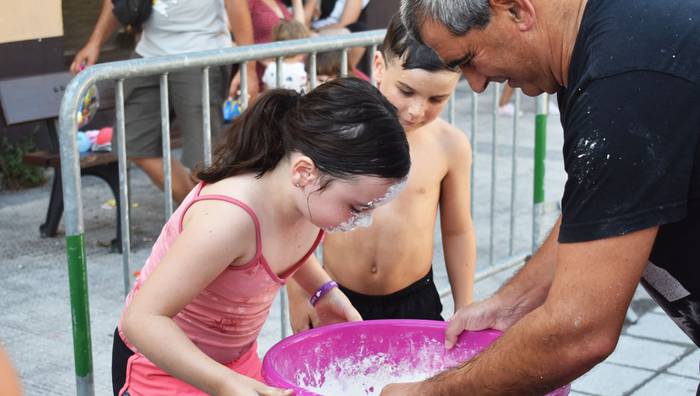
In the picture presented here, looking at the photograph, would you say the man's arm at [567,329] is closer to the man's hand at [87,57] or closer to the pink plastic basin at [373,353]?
the pink plastic basin at [373,353]

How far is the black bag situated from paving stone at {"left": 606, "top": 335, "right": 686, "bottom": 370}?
10.3 ft

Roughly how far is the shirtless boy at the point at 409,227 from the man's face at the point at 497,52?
107cm

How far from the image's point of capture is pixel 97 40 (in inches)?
253

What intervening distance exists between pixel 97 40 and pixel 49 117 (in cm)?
54

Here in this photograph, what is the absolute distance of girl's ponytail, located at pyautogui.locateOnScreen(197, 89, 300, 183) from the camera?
254 centimetres

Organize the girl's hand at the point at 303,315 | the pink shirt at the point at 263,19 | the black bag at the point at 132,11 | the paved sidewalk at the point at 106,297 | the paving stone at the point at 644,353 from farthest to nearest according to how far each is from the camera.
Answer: the pink shirt at the point at 263,19 → the black bag at the point at 132,11 → the paving stone at the point at 644,353 → the paved sidewalk at the point at 106,297 → the girl's hand at the point at 303,315

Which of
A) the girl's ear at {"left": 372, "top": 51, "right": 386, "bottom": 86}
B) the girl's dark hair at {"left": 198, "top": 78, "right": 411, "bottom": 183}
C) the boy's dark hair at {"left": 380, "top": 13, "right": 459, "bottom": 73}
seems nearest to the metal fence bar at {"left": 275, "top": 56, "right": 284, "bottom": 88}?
the girl's ear at {"left": 372, "top": 51, "right": 386, "bottom": 86}

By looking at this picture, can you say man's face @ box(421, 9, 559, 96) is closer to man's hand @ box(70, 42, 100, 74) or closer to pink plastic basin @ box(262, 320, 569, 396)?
pink plastic basin @ box(262, 320, 569, 396)

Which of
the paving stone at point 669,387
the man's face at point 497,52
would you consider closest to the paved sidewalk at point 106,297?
the paving stone at point 669,387

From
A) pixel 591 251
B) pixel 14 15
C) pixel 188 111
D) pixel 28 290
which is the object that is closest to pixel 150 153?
pixel 188 111

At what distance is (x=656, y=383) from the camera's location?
4.35 m

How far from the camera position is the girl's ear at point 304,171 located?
245cm

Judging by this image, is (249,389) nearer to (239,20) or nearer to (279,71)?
(279,71)

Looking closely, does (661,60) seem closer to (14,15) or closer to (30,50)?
(14,15)
